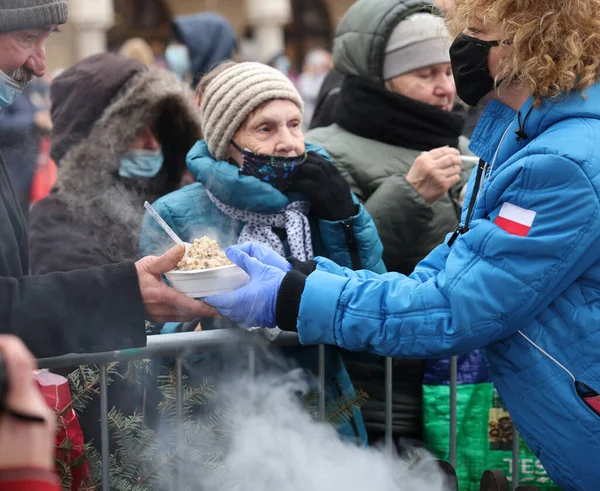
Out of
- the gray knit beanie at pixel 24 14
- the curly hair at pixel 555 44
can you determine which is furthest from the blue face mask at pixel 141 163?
the curly hair at pixel 555 44

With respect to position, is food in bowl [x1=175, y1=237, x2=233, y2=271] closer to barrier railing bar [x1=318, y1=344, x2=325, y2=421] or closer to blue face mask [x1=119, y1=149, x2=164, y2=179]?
barrier railing bar [x1=318, y1=344, x2=325, y2=421]

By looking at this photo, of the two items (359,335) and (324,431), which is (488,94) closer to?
(359,335)

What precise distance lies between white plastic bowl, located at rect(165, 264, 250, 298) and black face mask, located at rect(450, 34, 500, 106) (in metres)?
0.82

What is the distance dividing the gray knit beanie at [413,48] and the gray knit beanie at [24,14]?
164 cm

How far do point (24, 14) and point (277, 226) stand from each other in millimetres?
1129

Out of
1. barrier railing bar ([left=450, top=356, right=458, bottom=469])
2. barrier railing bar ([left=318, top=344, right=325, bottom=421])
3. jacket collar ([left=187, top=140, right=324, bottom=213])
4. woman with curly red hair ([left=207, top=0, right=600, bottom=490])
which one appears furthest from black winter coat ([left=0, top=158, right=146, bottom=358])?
barrier railing bar ([left=450, top=356, right=458, bottom=469])

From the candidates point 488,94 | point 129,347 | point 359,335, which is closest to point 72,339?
point 129,347

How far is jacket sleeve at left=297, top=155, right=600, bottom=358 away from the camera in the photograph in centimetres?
214

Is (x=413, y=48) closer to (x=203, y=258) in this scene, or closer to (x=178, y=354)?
(x=203, y=258)

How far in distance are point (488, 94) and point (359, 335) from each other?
0.78 meters

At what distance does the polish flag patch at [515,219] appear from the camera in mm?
2166

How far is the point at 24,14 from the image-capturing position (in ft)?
8.51

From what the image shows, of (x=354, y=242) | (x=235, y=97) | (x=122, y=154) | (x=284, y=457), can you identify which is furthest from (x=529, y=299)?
(x=122, y=154)

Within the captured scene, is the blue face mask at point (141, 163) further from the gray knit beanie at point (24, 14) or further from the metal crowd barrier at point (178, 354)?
the metal crowd barrier at point (178, 354)
